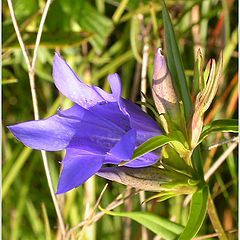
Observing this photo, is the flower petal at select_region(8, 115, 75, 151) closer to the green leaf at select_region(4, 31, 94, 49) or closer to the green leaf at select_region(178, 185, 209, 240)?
the green leaf at select_region(178, 185, 209, 240)

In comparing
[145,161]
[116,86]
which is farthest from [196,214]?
[116,86]

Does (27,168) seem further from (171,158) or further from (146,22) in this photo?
(171,158)

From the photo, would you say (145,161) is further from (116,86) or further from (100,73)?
(100,73)

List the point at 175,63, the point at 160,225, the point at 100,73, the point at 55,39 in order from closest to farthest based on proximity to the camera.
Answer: the point at 175,63 → the point at 160,225 → the point at 55,39 → the point at 100,73

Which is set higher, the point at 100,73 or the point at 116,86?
the point at 100,73

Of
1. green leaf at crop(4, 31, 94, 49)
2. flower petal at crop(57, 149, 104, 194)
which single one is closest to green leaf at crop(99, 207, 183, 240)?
flower petal at crop(57, 149, 104, 194)

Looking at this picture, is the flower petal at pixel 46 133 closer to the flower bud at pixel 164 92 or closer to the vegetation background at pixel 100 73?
the flower bud at pixel 164 92

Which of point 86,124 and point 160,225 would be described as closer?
point 86,124
